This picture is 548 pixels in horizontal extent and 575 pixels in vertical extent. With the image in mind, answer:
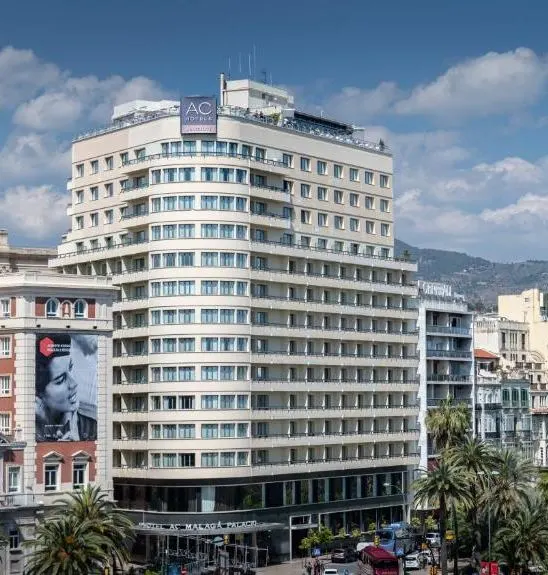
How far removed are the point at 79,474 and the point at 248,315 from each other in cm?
2739

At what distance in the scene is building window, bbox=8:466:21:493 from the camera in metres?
113

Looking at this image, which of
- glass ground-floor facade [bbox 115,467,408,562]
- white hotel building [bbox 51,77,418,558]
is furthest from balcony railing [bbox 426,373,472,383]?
glass ground-floor facade [bbox 115,467,408,562]

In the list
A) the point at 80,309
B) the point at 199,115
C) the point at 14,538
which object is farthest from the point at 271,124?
the point at 14,538

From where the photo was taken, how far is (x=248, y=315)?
448 feet

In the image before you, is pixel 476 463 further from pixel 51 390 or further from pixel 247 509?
pixel 51 390

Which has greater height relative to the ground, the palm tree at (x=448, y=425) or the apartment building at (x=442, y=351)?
the apartment building at (x=442, y=351)

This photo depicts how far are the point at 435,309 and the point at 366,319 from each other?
20.2 m

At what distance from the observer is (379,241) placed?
522 ft

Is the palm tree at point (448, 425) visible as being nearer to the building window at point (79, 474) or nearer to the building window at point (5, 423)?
the building window at point (79, 474)

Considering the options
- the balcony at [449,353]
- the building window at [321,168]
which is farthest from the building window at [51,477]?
the balcony at [449,353]

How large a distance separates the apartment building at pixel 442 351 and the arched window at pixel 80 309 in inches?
2359

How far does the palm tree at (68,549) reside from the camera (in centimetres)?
9356

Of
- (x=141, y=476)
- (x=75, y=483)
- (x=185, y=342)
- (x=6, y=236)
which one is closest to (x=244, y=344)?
(x=185, y=342)

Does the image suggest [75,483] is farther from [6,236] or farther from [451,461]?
[6,236]
